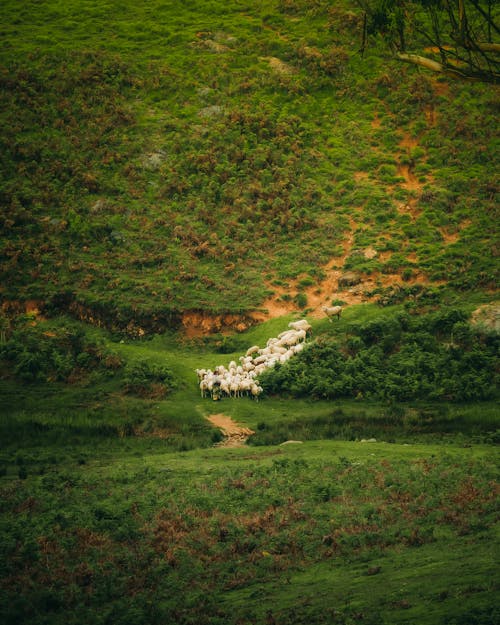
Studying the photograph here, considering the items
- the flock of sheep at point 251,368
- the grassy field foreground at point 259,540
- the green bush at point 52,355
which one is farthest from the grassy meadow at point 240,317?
the flock of sheep at point 251,368

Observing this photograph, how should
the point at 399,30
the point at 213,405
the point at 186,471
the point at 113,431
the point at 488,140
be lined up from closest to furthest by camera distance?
the point at 399,30 → the point at 186,471 → the point at 113,431 → the point at 213,405 → the point at 488,140

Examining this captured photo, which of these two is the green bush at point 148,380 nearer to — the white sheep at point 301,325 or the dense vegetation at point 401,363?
the dense vegetation at point 401,363

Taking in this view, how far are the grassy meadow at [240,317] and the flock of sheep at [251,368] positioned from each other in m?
0.66

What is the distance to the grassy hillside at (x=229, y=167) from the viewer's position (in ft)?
134

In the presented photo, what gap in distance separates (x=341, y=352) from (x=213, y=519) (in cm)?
1652

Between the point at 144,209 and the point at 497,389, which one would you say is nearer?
the point at 497,389

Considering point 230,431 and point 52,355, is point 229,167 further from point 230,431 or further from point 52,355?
point 230,431

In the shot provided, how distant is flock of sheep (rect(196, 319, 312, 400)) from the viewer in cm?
3067

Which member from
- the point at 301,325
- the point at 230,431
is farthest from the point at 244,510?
the point at 301,325

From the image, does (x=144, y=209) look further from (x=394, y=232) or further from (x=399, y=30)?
(x=399, y=30)

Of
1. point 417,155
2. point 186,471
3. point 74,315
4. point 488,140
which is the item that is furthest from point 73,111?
point 186,471

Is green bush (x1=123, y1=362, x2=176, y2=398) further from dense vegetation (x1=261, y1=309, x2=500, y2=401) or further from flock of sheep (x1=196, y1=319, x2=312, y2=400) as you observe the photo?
dense vegetation (x1=261, y1=309, x2=500, y2=401)

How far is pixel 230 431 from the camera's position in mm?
27719

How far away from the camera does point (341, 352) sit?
3212 cm
